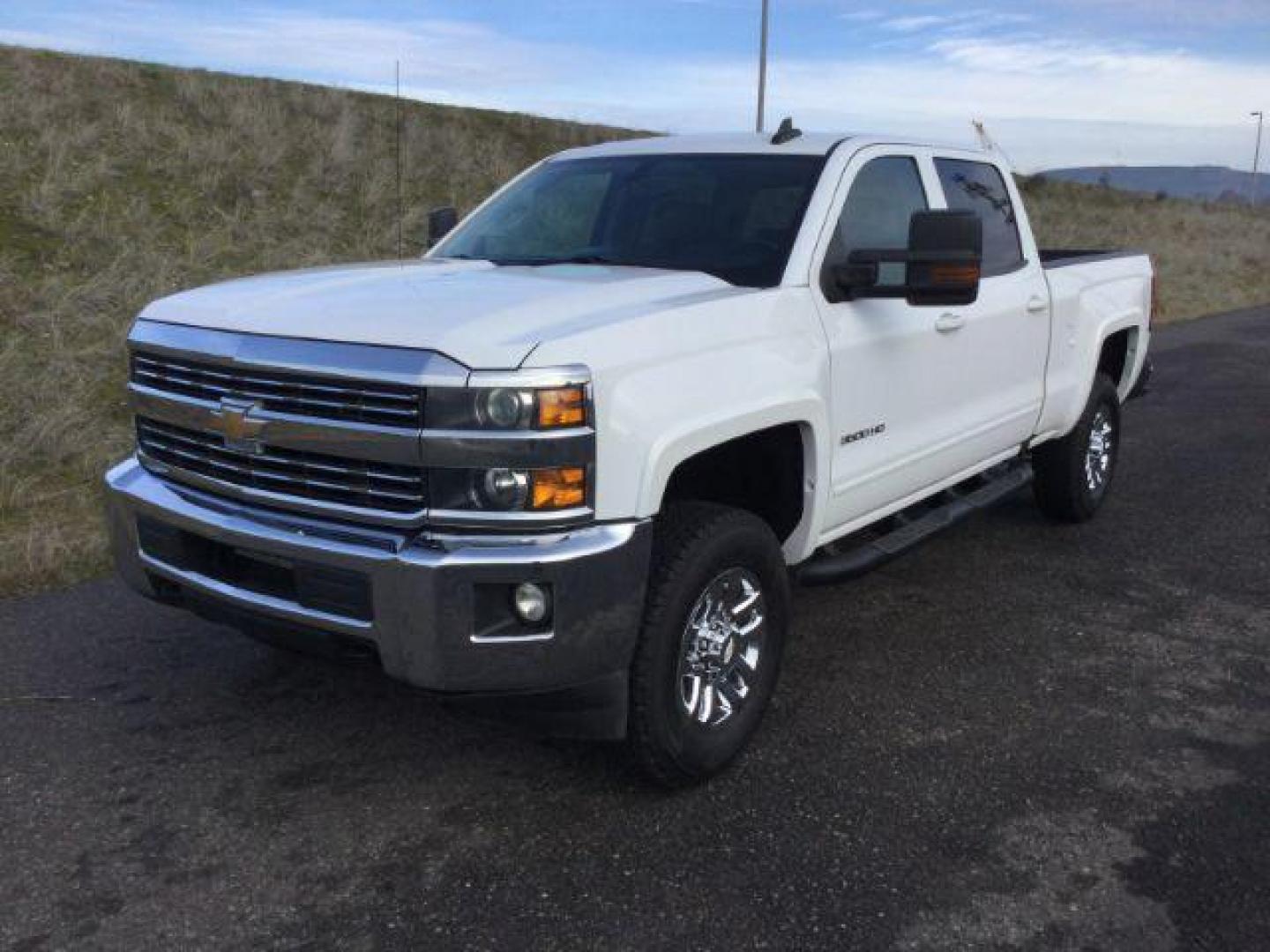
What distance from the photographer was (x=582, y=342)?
2.98 meters

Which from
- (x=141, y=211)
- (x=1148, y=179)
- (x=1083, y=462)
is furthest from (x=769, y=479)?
(x=1148, y=179)

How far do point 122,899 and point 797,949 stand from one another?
163cm

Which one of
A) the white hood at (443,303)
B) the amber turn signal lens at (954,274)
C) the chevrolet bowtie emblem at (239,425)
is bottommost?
the chevrolet bowtie emblem at (239,425)

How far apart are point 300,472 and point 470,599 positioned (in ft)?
2.10

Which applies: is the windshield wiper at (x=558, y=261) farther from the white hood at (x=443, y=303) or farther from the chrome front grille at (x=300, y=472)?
the chrome front grille at (x=300, y=472)

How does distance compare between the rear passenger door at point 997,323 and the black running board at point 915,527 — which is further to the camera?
the rear passenger door at point 997,323

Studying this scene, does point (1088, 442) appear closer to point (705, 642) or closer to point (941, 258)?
point (941, 258)

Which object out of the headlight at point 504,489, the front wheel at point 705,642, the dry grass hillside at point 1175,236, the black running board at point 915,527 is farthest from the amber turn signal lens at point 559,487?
the dry grass hillside at point 1175,236

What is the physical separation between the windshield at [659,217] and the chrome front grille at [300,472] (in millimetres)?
1377

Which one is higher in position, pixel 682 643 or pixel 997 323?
pixel 997 323

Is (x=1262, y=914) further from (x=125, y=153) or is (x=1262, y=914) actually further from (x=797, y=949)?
(x=125, y=153)

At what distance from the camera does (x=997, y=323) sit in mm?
4988

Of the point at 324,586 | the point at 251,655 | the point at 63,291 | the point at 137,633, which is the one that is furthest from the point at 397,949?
the point at 63,291

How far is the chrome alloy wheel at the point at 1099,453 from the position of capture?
6324mm
